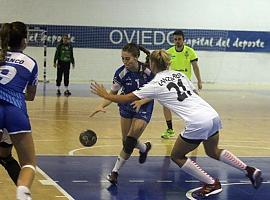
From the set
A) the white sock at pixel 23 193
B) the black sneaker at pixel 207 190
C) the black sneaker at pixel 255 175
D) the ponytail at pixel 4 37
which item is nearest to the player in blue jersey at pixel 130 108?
the black sneaker at pixel 207 190

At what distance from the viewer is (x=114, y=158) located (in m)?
10.3

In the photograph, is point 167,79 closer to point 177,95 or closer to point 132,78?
point 177,95

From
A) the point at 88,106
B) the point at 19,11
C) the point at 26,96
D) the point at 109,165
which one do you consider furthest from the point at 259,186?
the point at 19,11

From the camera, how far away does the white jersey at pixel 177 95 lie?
739 cm

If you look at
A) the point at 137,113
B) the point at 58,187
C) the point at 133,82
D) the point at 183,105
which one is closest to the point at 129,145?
the point at 137,113

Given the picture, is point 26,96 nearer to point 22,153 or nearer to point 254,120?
point 22,153

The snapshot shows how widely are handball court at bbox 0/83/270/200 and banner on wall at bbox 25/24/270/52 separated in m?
10.3

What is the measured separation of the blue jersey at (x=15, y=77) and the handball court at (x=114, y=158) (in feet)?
5.78

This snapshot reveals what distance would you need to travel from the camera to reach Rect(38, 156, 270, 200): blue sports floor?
25.2 ft

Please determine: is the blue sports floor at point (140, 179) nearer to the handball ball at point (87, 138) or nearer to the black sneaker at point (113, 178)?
the black sneaker at point (113, 178)

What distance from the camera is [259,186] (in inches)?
319

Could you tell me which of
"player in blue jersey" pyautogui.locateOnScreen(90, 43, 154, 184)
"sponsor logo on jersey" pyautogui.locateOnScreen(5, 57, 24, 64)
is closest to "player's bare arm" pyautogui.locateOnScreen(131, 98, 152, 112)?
"player in blue jersey" pyautogui.locateOnScreen(90, 43, 154, 184)

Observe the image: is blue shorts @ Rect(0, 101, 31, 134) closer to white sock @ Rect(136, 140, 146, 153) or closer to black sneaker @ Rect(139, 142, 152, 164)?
white sock @ Rect(136, 140, 146, 153)

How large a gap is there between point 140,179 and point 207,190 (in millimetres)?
1205
